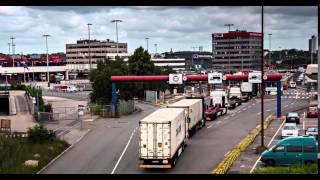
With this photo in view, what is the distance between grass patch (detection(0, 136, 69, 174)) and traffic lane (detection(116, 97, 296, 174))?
4.26 metres

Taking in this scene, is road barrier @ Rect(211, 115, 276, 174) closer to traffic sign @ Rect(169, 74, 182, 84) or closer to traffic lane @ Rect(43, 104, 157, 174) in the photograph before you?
traffic lane @ Rect(43, 104, 157, 174)

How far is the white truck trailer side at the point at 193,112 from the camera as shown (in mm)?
33094

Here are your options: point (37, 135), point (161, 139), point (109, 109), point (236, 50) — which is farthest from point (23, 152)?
point (236, 50)

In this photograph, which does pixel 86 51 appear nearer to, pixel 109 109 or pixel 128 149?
pixel 109 109

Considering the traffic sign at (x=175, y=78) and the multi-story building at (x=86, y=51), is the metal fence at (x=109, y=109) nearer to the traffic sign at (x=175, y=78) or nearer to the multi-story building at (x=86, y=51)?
the traffic sign at (x=175, y=78)

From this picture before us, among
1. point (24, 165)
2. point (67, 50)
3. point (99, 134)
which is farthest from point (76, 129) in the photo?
point (67, 50)

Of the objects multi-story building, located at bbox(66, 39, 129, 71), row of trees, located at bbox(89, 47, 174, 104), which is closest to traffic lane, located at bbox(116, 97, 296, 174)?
row of trees, located at bbox(89, 47, 174, 104)

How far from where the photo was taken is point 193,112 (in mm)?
35031

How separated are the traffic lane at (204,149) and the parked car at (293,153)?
2.89m

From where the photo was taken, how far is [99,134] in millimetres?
37312

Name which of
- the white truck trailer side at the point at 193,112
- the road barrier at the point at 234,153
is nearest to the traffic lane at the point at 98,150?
the white truck trailer side at the point at 193,112

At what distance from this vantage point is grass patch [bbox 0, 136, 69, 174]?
24250 mm

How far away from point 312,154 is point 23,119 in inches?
1141

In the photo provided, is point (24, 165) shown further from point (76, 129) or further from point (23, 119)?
point (23, 119)
